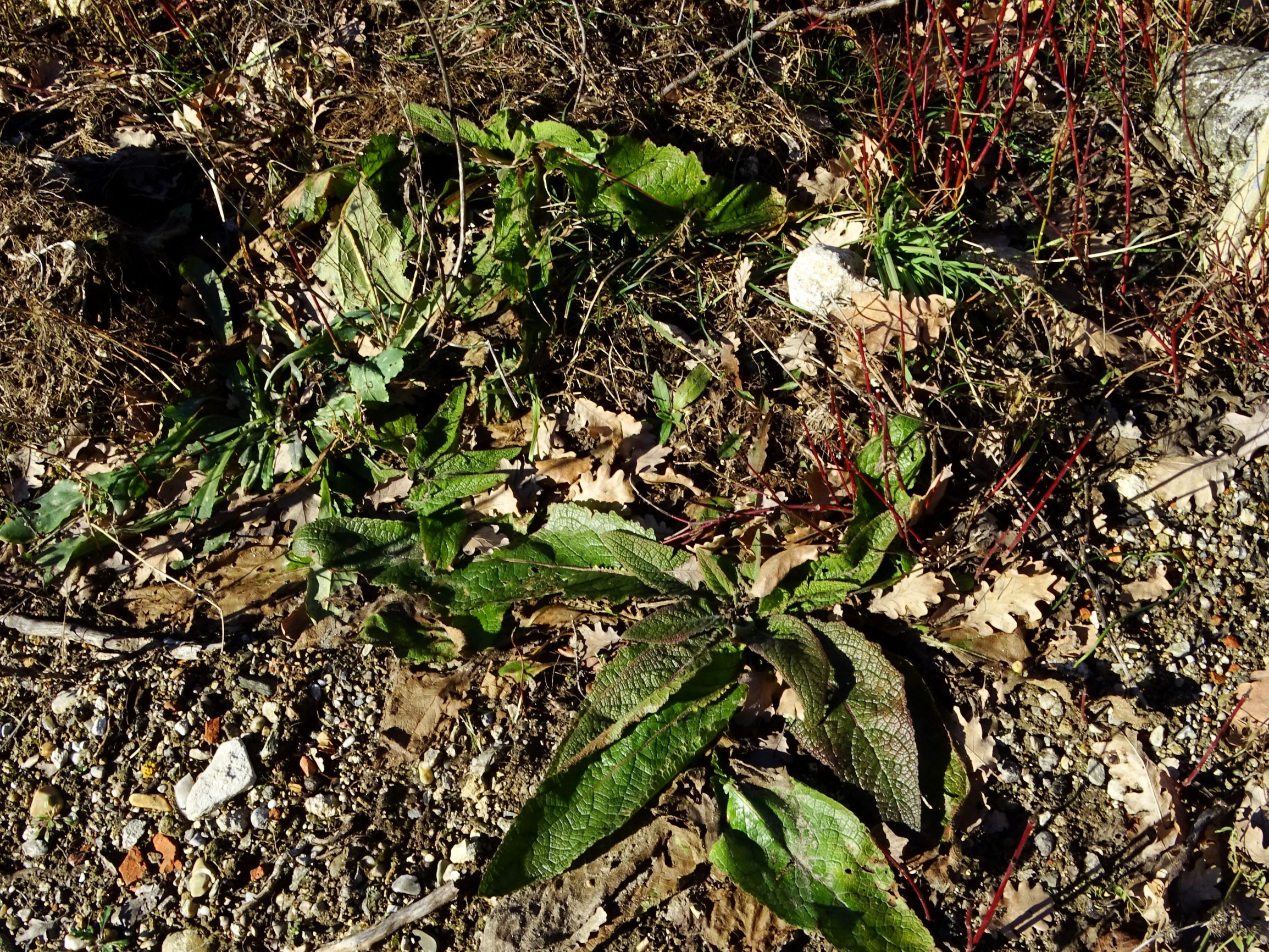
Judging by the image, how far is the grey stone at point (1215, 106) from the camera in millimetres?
2793

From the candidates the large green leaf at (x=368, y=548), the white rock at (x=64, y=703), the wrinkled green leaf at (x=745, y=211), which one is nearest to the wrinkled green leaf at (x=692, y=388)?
the wrinkled green leaf at (x=745, y=211)

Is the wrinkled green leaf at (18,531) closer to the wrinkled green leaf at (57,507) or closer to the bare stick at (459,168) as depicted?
the wrinkled green leaf at (57,507)

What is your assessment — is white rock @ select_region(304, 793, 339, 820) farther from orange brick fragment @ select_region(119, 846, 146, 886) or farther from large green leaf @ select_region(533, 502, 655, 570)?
large green leaf @ select_region(533, 502, 655, 570)

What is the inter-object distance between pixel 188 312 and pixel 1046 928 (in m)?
3.04

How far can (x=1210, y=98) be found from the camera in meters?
2.89

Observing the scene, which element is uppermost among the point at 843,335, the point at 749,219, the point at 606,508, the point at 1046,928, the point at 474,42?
the point at 474,42

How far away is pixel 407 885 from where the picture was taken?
223 centimetres

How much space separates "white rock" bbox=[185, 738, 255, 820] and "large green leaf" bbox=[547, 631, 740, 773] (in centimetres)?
86

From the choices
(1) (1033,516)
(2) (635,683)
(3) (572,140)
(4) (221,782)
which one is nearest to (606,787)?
(2) (635,683)

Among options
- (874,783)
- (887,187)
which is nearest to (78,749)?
(874,783)

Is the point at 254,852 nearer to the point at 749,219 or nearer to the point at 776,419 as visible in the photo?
the point at 776,419

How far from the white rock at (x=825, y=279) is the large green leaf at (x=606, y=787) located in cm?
115

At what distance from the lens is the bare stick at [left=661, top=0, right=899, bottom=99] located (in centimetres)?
295

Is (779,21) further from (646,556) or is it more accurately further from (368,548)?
(368,548)
